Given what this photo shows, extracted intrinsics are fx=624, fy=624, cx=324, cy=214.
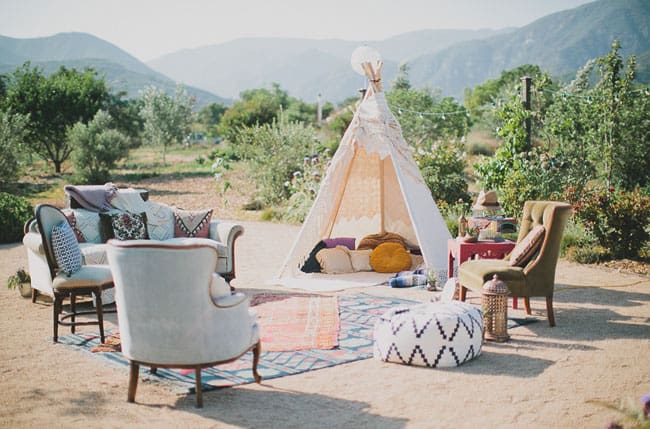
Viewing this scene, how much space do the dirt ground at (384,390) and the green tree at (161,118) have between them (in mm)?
Result: 18088

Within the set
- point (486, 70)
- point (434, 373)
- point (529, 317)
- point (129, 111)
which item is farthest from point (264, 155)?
point (486, 70)

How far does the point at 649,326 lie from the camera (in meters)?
5.21

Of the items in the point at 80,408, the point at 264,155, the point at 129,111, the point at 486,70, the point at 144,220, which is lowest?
the point at 80,408

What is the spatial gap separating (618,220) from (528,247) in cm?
294

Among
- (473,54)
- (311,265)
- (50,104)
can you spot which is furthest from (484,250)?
(473,54)

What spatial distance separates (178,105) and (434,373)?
2121cm

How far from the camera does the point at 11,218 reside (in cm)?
1025

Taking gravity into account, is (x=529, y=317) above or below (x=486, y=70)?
below

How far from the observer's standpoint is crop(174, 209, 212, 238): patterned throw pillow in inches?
272

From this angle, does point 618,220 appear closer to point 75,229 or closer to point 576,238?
point 576,238

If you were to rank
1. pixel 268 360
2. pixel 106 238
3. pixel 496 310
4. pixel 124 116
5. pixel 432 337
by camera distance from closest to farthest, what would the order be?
pixel 432 337 → pixel 268 360 → pixel 496 310 → pixel 106 238 → pixel 124 116

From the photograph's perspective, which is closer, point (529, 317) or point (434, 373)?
point (434, 373)

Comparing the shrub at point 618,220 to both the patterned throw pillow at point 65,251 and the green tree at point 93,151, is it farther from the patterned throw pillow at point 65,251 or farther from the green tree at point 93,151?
the green tree at point 93,151

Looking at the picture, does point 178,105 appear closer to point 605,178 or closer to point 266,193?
point 266,193
